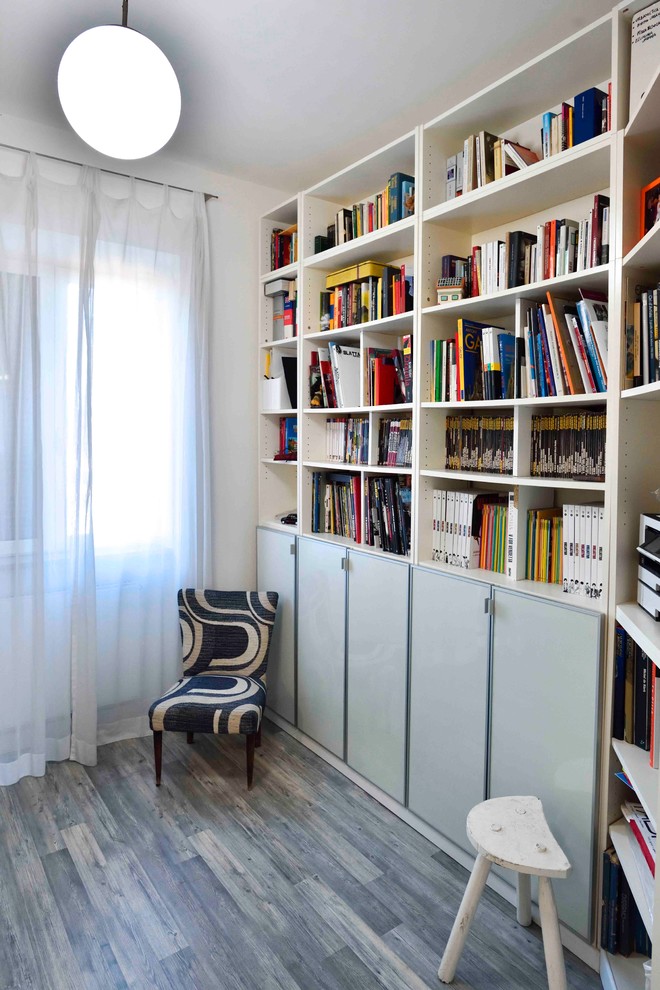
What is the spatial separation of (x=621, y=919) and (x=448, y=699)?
78cm

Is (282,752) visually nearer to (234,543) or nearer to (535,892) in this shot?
(234,543)

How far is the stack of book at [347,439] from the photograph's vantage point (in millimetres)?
2859

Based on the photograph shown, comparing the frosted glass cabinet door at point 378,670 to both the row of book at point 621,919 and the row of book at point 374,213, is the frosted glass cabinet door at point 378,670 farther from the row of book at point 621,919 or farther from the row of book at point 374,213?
the row of book at point 374,213

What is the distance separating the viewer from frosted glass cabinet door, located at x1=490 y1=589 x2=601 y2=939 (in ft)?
5.92

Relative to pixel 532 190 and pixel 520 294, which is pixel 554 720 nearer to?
pixel 520 294

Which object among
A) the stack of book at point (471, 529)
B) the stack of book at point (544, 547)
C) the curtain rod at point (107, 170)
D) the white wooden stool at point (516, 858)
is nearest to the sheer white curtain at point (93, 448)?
the curtain rod at point (107, 170)

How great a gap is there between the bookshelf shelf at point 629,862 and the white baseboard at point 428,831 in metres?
0.31

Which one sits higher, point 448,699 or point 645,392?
point 645,392

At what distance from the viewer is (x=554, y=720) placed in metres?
1.89

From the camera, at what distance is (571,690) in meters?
1.84

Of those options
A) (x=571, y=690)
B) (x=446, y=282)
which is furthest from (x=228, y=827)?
(x=446, y=282)

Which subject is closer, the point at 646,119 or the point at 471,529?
the point at 646,119

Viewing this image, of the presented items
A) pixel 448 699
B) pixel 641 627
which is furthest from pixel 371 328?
pixel 641 627

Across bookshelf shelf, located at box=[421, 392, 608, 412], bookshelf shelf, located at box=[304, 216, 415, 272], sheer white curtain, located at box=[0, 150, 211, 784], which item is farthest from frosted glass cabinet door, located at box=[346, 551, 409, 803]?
bookshelf shelf, located at box=[304, 216, 415, 272]
